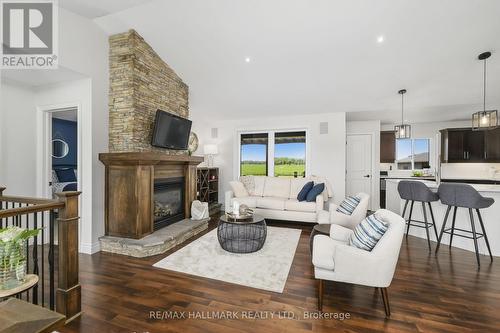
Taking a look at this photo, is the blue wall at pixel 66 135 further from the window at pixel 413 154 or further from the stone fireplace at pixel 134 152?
the window at pixel 413 154

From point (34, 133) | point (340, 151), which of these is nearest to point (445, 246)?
point (340, 151)

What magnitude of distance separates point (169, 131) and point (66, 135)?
3.07 m

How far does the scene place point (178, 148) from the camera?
438cm

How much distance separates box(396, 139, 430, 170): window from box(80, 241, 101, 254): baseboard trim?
7.54m

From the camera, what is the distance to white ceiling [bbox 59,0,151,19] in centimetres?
293

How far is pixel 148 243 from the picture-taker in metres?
3.21

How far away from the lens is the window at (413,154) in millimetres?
6676

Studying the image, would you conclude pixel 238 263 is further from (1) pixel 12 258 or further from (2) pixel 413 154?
(2) pixel 413 154

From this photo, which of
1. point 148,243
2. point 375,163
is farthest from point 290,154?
point 148,243

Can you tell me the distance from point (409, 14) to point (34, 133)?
19.2 ft

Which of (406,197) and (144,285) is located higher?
(406,197)

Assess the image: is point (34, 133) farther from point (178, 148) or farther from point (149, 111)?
point (178, 148)

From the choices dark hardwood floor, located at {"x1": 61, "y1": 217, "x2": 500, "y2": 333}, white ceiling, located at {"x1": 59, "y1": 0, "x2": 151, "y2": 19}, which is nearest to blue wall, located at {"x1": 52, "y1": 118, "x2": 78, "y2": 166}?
white ceiling, located at {"x1": 59, "y1": 0, "x2": 151, "y2": 19}

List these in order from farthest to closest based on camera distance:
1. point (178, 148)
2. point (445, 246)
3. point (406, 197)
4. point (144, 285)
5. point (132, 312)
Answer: point (178, 148)
point (406, 197)
point (445, 246)
point (144, 285)
point (132, 312)
